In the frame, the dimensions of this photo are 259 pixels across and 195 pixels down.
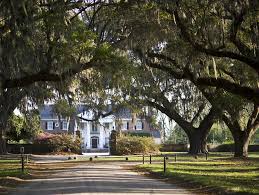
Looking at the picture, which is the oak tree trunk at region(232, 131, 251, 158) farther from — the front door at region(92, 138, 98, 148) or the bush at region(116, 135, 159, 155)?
the front door at region(92, 138, 98, 148)

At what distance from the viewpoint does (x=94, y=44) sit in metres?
17.7

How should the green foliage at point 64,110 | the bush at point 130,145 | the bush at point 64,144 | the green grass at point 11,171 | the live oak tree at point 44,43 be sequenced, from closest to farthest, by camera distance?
the live oak tree at point 44,43 < the green grass at point 11,171 < the green foliage at point 64,110 < the bush at point 130,145 < the bush at point 64,144

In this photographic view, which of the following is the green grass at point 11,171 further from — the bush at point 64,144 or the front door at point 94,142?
the front door at point 94,142

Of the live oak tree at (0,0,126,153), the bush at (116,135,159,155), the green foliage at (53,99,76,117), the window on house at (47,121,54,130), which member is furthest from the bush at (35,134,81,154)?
the live oak tree at (0,0,126,153)

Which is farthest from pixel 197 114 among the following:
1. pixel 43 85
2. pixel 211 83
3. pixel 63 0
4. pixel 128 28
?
pixel 63 0

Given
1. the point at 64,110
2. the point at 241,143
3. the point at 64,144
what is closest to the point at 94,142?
the point at 64,144

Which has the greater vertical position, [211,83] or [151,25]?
[151,25]

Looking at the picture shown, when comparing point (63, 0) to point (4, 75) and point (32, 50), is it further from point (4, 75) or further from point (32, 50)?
point (4, 75)

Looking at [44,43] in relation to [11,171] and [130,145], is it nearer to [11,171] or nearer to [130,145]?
[11,171]

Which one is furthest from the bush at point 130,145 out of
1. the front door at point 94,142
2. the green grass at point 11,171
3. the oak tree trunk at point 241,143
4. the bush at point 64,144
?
the front door at point 94,142

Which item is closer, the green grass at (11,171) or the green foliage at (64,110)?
the green grass at (11,171)

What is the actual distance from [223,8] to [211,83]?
16.9 feet

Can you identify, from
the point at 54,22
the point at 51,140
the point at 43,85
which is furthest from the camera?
the point at 51,140

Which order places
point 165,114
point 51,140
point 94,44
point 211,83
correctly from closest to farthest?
point 94,44, point 211,83, point 165,114, point 51,140
